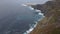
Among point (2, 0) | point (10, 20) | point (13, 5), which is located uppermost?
point (2, 0)

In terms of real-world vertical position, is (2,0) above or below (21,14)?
above

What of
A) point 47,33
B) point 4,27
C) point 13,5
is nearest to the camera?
point 47,33

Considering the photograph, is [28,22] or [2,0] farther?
[2,0]

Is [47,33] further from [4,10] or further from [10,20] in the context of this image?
[4,10]

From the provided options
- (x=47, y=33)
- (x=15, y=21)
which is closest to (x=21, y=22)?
(x=15, y=21)

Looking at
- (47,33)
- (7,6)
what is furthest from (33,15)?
(47,33)

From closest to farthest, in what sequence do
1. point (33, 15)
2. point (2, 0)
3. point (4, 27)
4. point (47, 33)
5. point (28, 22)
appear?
point (47, 33) < point (4, 27) < point (28, 22) < point (33, 15) < point (2, 0)

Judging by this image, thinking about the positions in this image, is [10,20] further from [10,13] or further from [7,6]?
[7,6]
